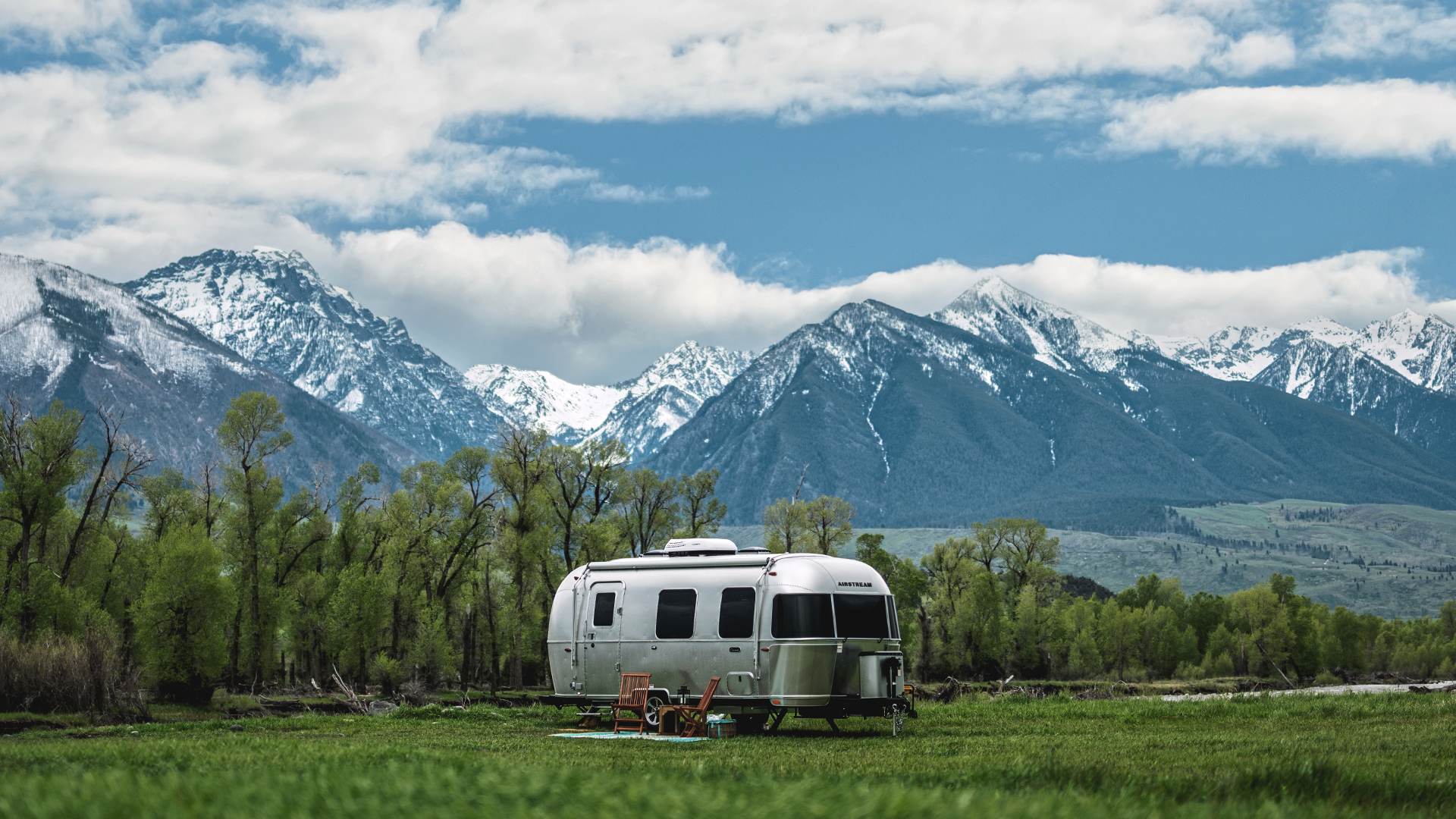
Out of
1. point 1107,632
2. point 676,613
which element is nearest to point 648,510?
point 676,613

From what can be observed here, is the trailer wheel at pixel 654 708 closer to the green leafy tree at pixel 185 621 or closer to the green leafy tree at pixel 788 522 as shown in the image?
the green leafy tree at pixel 185 621

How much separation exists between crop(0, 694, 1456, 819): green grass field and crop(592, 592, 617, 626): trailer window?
122 inches

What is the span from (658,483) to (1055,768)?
62216mm

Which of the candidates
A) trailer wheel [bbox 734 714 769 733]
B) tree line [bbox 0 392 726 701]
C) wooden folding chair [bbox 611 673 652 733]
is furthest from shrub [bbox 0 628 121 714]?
→ trailer wheel [bbox 734 714 769 733]

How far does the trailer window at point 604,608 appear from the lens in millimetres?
26906

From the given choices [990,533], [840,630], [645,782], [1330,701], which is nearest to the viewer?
[645,782]

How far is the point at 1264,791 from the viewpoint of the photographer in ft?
32.8

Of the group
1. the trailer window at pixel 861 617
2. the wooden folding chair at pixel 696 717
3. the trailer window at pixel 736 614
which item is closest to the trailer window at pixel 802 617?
the trailer window at pixel 861 617

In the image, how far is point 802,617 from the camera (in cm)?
2469

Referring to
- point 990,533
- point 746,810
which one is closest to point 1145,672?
point 990,533

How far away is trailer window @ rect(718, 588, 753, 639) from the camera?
25.1m

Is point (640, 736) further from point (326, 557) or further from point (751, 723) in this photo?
point (326, 557)

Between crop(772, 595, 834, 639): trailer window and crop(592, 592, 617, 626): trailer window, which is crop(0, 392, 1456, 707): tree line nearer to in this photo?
crop(592, 592, 617, 626): trailer window

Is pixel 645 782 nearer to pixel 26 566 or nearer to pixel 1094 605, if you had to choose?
pixel 26 566
